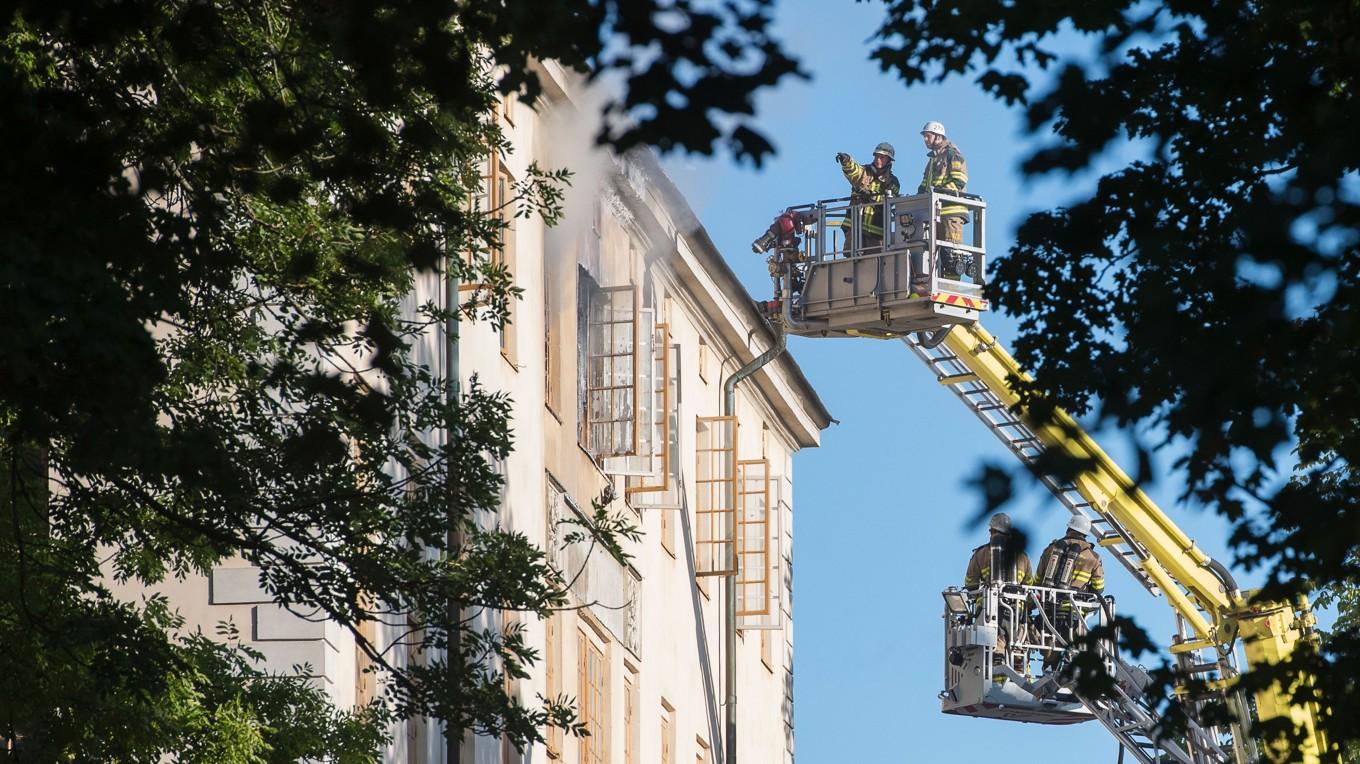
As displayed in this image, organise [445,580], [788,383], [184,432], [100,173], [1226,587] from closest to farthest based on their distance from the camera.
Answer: [100,173]
[184,432]
[445,580]
[1226,587]
[788,383]

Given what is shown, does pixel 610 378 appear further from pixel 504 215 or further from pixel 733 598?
pixel 733 598

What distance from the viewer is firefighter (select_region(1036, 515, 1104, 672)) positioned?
34.4 m

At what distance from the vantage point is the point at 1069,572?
3441 centimetres

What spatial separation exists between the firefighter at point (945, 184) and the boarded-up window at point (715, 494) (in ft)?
10.5

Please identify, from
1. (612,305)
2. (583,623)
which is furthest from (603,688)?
(612,305)

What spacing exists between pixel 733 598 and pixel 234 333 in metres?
20.2

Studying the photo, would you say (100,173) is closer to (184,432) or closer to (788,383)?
(184,432)

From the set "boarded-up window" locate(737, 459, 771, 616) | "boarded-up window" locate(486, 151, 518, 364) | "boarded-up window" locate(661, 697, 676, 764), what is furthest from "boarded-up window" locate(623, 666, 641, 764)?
"boarded-up window" locate(486, 151, 518, 364)

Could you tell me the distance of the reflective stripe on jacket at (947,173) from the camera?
33.2m

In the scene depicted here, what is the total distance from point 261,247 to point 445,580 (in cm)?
201

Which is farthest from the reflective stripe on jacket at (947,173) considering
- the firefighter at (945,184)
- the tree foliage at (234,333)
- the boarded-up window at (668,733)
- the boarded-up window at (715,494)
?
the tree foliage at (234,333)

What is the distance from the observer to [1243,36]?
11297 millimetres

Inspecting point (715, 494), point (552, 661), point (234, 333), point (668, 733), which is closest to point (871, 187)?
point (715, 494)

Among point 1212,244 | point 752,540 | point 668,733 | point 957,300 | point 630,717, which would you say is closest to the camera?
point 1212,244
